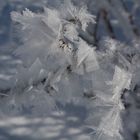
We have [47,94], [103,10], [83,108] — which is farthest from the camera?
[83,108]

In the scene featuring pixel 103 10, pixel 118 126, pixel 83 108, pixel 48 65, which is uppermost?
pixel 83 108

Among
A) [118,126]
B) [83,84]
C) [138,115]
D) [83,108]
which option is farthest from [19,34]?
[83,108]

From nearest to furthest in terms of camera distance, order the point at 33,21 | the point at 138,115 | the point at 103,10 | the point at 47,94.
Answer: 1. the point at 33,21
2. the point at 47,94
3. the point at 103,10
4. the point at 138,115

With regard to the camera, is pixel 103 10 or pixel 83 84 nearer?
pixel 83 84

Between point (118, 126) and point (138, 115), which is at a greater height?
point (138, 115)

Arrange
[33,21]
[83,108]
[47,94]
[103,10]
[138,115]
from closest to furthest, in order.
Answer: [33,21], [47,94], [103,10], [138,115], [83,108]

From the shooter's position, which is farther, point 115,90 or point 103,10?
point 103,10

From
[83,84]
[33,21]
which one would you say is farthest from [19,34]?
[83,84]

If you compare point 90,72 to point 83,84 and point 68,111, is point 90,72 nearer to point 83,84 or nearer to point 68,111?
point 83,84

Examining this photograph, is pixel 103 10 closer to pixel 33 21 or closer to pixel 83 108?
pixel 33 21
